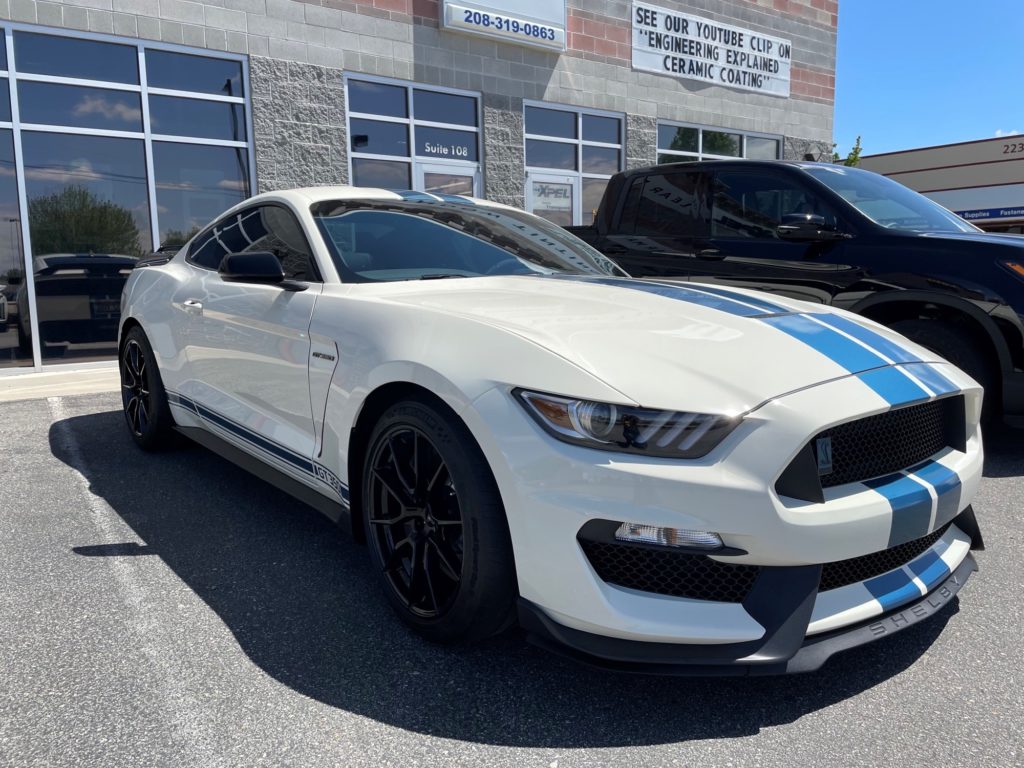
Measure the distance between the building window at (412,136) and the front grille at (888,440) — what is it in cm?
825

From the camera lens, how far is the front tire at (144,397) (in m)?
4.58

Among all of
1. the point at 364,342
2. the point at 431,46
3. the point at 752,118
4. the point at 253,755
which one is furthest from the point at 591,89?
the point at 253,755

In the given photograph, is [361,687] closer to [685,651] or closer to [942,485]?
[685,651]

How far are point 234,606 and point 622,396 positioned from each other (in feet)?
5.47

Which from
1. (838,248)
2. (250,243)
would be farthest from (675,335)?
(838,248)

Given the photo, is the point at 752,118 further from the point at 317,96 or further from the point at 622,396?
the point at 622,396

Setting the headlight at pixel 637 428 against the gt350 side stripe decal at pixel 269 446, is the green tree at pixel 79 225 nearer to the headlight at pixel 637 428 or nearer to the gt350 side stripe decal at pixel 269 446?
the gt350 side stripe decal at pixel 269 446

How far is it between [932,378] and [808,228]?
2708 mm

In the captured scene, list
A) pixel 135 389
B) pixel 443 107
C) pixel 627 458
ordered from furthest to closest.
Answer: pixel 443 107, pixel 135 389, pixel 627 458

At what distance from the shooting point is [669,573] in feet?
6.66

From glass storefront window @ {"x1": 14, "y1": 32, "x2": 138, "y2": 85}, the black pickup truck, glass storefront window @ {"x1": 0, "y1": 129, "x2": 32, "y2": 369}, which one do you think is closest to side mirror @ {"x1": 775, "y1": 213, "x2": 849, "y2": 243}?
the black pickup truck

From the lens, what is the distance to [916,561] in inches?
91.4

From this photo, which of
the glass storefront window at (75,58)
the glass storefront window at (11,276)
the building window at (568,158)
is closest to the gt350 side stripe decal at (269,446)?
the glass storefront window at (11,276)

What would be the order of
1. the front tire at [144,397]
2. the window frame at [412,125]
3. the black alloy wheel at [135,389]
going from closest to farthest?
the front tire at [144,397] → the black alloy wheel at [135,389] → the window frame at [412,125]
